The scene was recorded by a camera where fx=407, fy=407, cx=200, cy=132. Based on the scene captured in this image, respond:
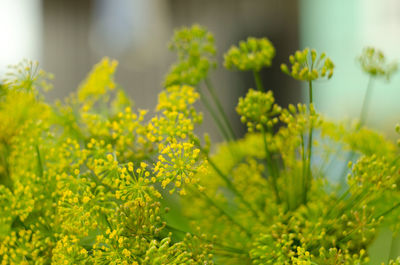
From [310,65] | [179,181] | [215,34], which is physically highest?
[215,34]

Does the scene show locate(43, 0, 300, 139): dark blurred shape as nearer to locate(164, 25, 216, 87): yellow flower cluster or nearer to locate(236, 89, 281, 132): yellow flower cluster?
locate(164, 25, 216, 87): yellow flower cluster

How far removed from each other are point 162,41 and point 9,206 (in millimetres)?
3214

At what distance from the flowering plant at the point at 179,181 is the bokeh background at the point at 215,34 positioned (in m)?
1.59

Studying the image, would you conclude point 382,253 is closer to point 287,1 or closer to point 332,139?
point 332,139

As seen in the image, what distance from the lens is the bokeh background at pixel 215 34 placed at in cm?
229

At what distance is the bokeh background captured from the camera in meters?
2.29

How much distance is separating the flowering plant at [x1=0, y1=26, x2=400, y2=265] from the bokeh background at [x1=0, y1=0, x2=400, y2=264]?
159 centimetres

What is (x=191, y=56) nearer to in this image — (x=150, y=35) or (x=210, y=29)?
(x=210, y=29)

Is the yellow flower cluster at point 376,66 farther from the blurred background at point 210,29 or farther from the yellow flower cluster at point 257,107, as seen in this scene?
the blurred background at point 210,29

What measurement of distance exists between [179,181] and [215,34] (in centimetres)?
314

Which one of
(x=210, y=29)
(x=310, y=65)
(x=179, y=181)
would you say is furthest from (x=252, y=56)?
(x=210, y=29)

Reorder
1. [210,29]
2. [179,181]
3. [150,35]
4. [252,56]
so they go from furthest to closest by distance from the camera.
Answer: [150,35] → [210,29] → [252,56] → [179,181]

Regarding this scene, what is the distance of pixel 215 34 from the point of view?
332 centimetres

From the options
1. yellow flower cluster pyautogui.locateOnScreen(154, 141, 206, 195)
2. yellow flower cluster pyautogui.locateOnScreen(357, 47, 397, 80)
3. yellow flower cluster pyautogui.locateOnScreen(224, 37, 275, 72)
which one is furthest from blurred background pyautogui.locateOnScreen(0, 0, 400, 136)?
yellow flower cluster pyautogui.locateOnScreen(154, 141, 206, 195)
